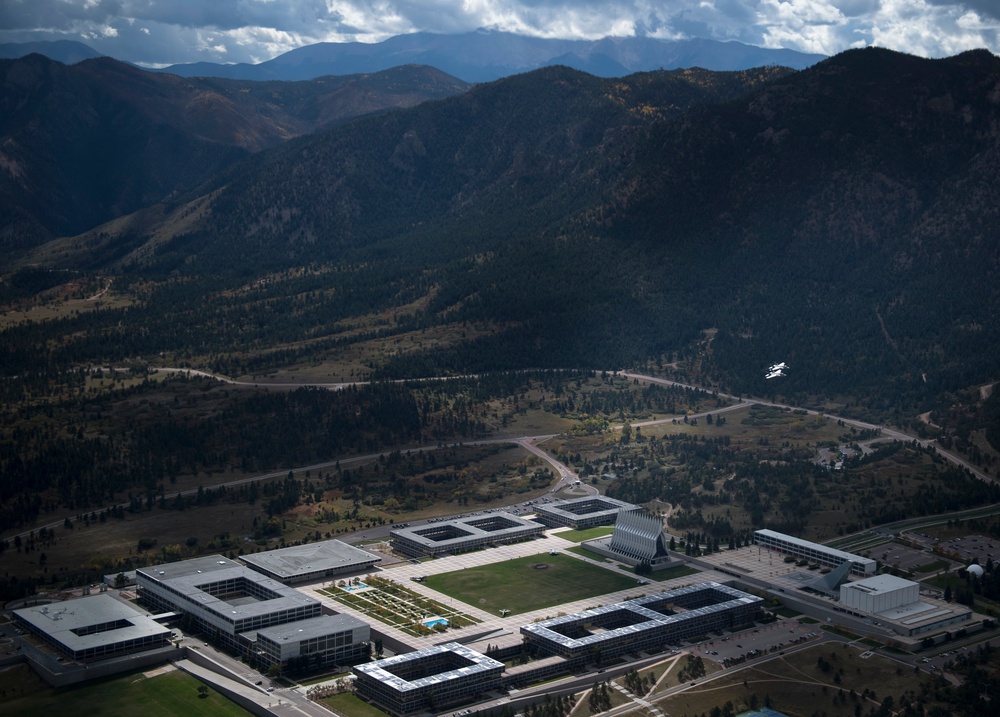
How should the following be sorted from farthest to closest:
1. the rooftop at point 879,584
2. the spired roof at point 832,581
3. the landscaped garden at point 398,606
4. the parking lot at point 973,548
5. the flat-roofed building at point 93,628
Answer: the parking lot at point 973,548 → the spired roof at point 832,581 → the rooftop at point 879,584 → the landscaped garden at point 398,606 → the flat-roofed building at point 93,628

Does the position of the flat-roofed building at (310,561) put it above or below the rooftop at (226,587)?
below

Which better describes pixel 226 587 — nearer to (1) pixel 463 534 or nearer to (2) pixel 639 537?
(1) pixel 463 534

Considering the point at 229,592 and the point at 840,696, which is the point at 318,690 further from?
the point at 840,696

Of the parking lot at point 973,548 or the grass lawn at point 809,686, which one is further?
the parking lot at point 973,548

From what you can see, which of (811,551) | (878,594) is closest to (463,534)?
(811,551)

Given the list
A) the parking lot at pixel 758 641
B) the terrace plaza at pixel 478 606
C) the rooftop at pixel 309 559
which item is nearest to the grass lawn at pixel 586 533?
the terrace plaza at pixel 478 606

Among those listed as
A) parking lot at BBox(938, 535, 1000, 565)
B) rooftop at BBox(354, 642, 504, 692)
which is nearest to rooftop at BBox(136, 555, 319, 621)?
rooftop at BBox(354, 642, 504, 692)

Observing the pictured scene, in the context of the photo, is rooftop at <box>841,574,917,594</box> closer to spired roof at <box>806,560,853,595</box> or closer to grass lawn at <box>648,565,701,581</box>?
spired roof at <box>806,560,853,595</box>

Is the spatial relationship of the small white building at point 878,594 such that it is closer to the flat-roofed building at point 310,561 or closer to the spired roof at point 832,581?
the spired roof at point 832,581

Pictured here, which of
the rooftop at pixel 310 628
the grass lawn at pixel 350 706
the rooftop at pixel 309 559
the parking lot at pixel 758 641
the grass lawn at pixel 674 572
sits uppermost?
the rooftop at pixel 310 628
